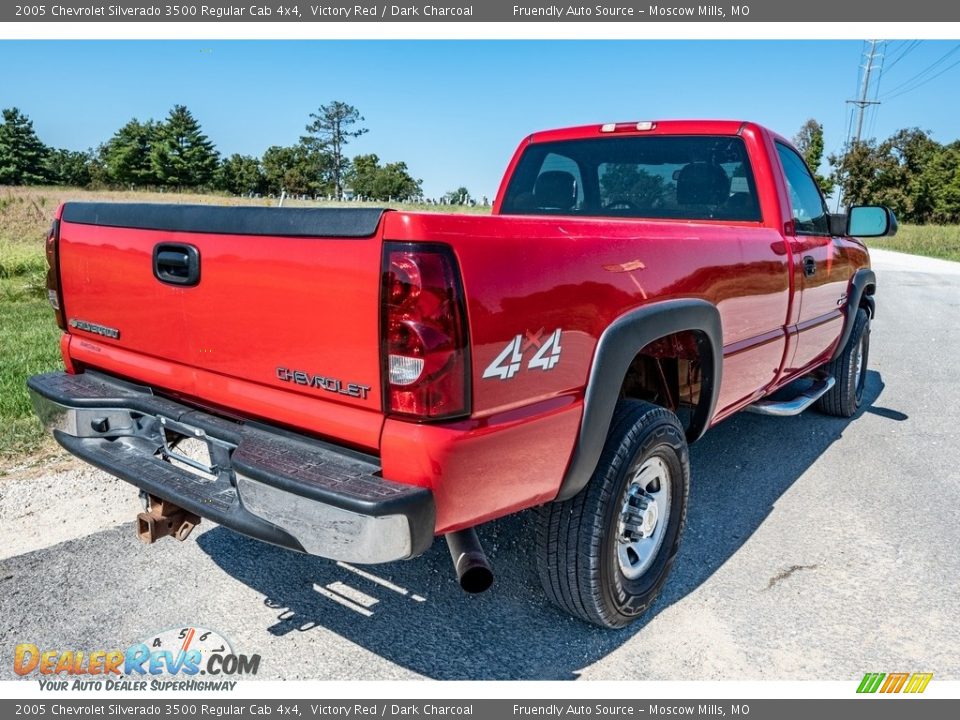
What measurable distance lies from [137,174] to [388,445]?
10674 centimetres

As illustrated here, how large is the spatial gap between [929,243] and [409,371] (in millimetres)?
39902

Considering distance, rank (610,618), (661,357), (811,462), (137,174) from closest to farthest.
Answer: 1. (610,618)
2. (661,357)
3. (811,462)
4. (137,174)

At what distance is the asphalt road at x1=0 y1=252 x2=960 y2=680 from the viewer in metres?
2.58

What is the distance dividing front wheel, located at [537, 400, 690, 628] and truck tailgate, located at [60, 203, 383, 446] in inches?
35.2

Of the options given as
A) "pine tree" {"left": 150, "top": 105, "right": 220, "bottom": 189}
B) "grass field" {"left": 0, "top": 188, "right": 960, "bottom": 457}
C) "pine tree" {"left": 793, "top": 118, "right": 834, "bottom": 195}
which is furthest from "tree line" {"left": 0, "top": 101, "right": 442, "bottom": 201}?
"grass field" {"left": 0, "top": 188, "right": 960, "bottom": 457}

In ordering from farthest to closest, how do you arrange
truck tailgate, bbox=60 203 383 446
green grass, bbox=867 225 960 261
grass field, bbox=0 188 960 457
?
1. green grass, bbox=867 225 960 261
2. grass field, bbox=0 188 960 457
3. truck tailgate, bbox=60 203 383 446

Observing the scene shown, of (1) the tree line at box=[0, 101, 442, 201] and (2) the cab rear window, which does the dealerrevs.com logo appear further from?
(1) the tree line at box=[0, 101, 442, 201]

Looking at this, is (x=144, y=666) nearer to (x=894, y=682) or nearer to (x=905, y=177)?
(x=894, y=682)

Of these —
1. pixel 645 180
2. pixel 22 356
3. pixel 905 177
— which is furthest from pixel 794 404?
pixel 905 177

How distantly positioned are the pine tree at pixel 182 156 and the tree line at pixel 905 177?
74.3m

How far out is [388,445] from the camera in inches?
75.9

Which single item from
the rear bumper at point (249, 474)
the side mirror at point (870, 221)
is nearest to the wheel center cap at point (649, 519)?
the rear bumper at point (249, 474)
